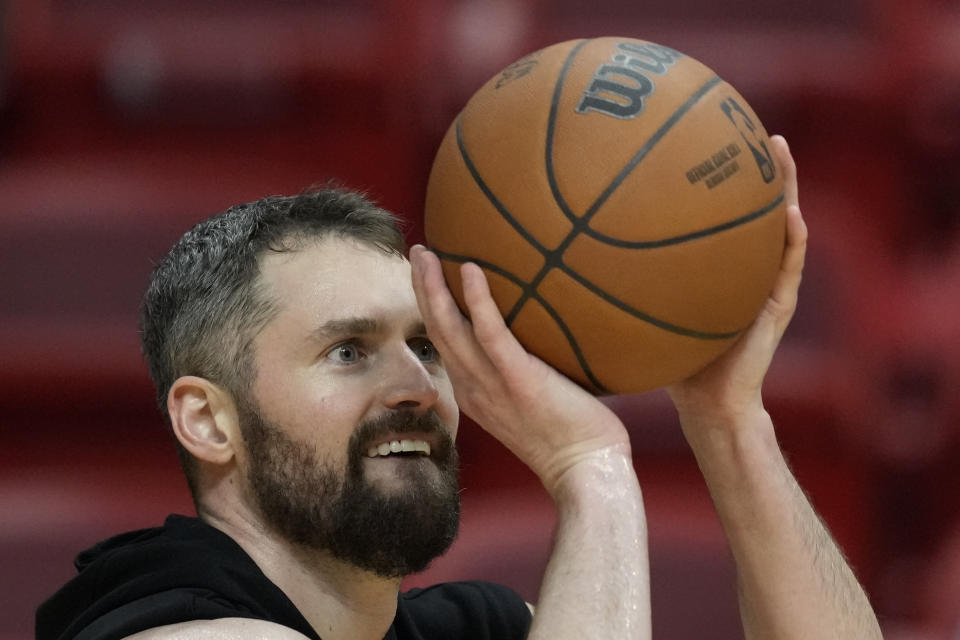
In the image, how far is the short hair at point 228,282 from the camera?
7.01 feet

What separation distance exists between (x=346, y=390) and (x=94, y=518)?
1757 mm

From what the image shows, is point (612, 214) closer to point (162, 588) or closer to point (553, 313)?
point (553, 313)

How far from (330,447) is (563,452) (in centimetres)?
44

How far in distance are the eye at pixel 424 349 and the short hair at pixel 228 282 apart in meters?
0.16

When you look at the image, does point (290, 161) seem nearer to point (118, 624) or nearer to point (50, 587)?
point (50, 587)

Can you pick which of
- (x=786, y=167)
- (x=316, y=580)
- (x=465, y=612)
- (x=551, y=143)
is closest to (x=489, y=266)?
(x=551, y=143)

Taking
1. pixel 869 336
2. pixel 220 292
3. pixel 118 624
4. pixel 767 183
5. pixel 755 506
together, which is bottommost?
pixel 869 336

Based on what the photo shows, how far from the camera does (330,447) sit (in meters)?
2.07

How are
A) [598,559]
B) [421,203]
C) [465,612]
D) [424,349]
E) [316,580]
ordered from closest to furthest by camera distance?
1. [598,559]
2. [316,580]
3. [424,349]
4. [465,612]
5. [421,203]

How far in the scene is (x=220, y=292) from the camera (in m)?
2.16

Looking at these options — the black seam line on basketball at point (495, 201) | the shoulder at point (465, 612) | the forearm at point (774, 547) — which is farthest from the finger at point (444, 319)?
the shoulder at point (465, 612)

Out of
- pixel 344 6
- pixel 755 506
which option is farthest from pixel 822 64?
pixel 755 506

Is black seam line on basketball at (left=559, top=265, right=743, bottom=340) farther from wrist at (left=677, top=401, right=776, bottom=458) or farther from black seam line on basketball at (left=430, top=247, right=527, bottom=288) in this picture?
wrist at (left=677, top=401, right=776, bottom=458)

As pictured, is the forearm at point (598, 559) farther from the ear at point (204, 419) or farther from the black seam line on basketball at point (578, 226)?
the ear at point (204, 419)
